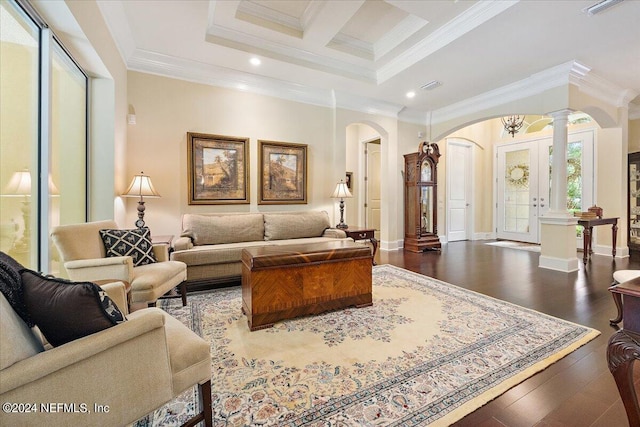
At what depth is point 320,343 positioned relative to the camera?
6.86 ft

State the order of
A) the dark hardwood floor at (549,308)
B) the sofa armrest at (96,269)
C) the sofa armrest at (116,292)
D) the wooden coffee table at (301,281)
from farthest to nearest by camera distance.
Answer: the wooden coffee table at (301,281)
the sofa armrest at (96,269)
the sofa armrest at (116,292)
the dark hardwood floor at (549,308)

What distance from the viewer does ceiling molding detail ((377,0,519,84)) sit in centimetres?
286

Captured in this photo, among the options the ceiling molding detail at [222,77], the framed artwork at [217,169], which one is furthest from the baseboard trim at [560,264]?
the framed artwork at [217,169]

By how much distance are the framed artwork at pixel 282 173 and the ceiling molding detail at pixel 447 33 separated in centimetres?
189

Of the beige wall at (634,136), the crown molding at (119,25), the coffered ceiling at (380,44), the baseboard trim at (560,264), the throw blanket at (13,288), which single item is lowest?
the baseboard trim at (560,264)

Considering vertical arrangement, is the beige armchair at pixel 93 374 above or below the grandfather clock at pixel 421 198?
below

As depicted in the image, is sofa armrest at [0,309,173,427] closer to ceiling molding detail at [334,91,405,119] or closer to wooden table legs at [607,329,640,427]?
wooden table legs at [607,329,640,427]

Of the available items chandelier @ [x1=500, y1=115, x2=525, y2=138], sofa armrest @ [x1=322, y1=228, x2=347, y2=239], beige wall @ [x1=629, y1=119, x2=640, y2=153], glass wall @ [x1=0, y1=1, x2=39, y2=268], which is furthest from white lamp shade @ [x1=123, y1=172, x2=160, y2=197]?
beige wall @ [x1=629, y1=119, x2=640, y2=153]

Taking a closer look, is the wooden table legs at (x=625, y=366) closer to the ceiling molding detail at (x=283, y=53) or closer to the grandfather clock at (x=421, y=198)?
the ceiling molding detail at (x=283, y=53)

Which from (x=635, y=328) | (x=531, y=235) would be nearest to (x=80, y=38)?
(x=635, y=328)

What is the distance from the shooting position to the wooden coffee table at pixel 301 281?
233 cm

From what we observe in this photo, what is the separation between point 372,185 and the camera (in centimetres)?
726

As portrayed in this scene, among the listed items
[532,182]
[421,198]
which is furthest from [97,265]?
[532,182]

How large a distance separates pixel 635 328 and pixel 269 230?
12.0 ft
